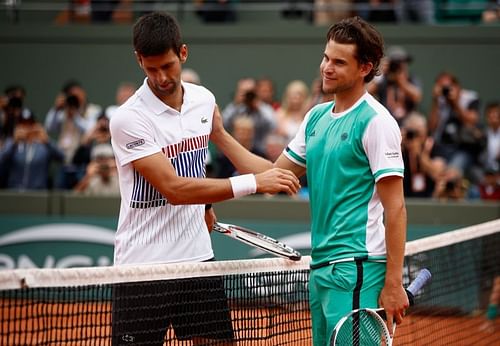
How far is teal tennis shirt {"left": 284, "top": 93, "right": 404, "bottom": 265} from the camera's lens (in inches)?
180

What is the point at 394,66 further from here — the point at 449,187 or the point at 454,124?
the point at 449,187

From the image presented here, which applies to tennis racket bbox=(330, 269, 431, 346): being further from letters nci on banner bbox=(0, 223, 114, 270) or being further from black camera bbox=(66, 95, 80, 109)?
black camera bbox=(66, 95, 80, 109)

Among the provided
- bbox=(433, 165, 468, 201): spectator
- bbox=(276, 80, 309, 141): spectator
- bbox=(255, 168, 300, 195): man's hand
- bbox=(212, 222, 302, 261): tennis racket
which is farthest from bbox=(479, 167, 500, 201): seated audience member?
bbox=(255, 168, 300, 195): man's hand

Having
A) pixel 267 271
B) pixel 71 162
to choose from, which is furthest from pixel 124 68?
pixel 267 271

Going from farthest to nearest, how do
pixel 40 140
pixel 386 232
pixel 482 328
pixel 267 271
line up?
1. pixel 40 140
2. pixel 482 328
3. pixel 267 271
4. pixel 386 232

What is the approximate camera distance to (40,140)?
1284 cm

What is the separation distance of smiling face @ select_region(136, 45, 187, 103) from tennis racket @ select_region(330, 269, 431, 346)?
1.44m

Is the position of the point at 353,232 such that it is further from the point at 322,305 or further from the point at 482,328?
the point at 482,328

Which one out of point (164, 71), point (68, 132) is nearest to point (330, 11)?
point (68, 132)

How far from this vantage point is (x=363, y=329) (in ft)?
15.4

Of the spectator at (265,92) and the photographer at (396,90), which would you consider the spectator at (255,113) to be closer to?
the spectator at (265,92)

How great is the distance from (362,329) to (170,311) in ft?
3.28

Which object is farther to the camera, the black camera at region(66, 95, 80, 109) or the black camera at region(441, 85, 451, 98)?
the black camera at region(66, 95, 80, 109)

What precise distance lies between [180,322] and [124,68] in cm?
1126
